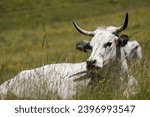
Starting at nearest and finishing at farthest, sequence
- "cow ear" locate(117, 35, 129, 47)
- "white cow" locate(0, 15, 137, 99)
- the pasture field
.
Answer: "white cow" locate(0, 15, 137, 99) → "cow ear" locate(117, 35, 129, 47) → the pasture field

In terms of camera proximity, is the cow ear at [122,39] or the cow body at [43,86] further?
the cow ear at [122,39]

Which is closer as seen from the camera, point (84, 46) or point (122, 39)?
point (122, 39)

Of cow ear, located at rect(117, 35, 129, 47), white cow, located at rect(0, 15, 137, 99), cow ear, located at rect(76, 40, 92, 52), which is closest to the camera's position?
white cow, located at rect(0, 15, 137, 99)

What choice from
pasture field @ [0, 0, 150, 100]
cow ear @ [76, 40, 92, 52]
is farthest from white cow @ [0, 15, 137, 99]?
pasture field @ [0, 0, 150, 100]

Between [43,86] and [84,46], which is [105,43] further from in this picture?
[43,86]

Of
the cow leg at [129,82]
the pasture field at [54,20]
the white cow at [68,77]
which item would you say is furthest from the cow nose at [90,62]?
the pasture field at [54,20]

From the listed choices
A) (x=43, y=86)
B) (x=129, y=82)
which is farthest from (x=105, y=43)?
(x=43, y=86)

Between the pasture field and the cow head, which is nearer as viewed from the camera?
the cow head

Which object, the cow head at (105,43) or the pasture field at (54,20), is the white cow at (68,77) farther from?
the pasture field at (54,20)

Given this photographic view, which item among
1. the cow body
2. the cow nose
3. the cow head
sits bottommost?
the cow body

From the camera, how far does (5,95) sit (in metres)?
9.60

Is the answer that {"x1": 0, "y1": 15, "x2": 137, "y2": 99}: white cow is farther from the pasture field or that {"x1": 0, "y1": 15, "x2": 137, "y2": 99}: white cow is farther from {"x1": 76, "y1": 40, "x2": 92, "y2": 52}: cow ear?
the pasture field

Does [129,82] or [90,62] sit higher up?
[90,62]

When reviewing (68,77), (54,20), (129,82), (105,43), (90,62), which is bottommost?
(54,20)
